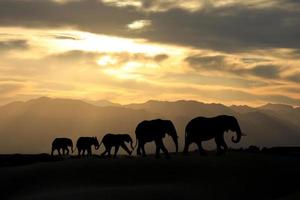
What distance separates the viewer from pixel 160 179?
2838 cm

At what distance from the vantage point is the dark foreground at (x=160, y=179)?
83.3 feet

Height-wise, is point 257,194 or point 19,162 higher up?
point 19,162

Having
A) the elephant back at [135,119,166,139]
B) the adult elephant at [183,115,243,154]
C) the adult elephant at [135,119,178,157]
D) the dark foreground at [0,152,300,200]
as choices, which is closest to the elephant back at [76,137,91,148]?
the elephant back at [135,119,166,139]

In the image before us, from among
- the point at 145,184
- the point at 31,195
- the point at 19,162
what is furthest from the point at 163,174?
the point at 19,162

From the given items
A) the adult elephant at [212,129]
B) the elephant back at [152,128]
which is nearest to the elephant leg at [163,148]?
the elephant back at [152,128]

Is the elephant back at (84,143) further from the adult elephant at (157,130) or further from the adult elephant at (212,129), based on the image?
the adult elephant at (212,129)

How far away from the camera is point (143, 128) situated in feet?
118

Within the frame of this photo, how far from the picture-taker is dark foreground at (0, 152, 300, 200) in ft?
83.3

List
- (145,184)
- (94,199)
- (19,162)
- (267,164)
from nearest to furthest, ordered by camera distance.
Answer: (94,199) < (145,184) < (267,164) < (19,162)

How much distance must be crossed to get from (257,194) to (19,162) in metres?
20.6

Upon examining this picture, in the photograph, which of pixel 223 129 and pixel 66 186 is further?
pixel 223 129

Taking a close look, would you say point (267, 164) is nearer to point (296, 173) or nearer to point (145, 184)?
point (296, 173)

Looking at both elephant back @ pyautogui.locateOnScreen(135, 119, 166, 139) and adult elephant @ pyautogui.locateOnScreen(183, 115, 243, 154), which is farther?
elephant back @ pyautogui.locateOnScreen(135, 119, 166, 139)

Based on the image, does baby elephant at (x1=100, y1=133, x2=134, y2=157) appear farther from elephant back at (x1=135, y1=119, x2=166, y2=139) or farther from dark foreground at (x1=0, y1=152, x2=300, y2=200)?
dark foreground at (x1=0, y1=152, x2=300, y2=200)
